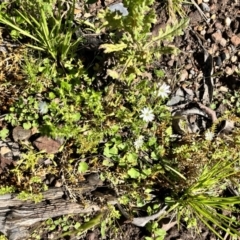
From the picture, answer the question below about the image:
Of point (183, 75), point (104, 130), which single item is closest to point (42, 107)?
point (104, 130)

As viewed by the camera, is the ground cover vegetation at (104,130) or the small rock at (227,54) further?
the small rock at (227,54)

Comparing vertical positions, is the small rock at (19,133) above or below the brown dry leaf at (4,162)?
above

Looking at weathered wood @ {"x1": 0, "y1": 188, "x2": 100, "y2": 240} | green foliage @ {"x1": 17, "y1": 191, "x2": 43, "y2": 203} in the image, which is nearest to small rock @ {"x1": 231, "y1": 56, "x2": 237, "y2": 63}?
weathered wood @ {"x1": 0, "y1": 188, "x2": 100, "y2": 240}

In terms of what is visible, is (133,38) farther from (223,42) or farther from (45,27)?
(223,42)

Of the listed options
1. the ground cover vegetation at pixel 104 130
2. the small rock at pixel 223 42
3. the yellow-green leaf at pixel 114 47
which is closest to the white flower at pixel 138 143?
the ground cover vegetation at pixel 104 130

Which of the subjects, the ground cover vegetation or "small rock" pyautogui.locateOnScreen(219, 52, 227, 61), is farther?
"small rock" pyautogui.locateOnScreen(219, 52, 227, 61)

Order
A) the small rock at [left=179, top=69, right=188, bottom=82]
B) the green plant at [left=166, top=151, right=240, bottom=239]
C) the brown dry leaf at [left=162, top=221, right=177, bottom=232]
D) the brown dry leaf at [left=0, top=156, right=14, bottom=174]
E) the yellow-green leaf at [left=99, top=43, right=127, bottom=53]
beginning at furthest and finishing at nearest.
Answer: the small rock at [left=179, top=69, right=188, bottom=82] < the brown dry leaf at [left=162, top=221, right=177, bottom=232] < the brown dry leaf at [left=0, top=156, right=14, bottom=174] < the green plant at [left=166, top=151, right=240, bottom=239] < the yellow-green leaf at [left=99, top=43, right=127, bottom=53]

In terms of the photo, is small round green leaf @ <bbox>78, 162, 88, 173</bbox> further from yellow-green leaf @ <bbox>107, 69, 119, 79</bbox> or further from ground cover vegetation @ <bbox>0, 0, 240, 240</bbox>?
yellow-green leaf @ <bbox>107, 69, 119, 79</bbox>

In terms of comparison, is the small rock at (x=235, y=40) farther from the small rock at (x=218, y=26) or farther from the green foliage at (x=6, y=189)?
the green foliage at (x=6, y=189)
